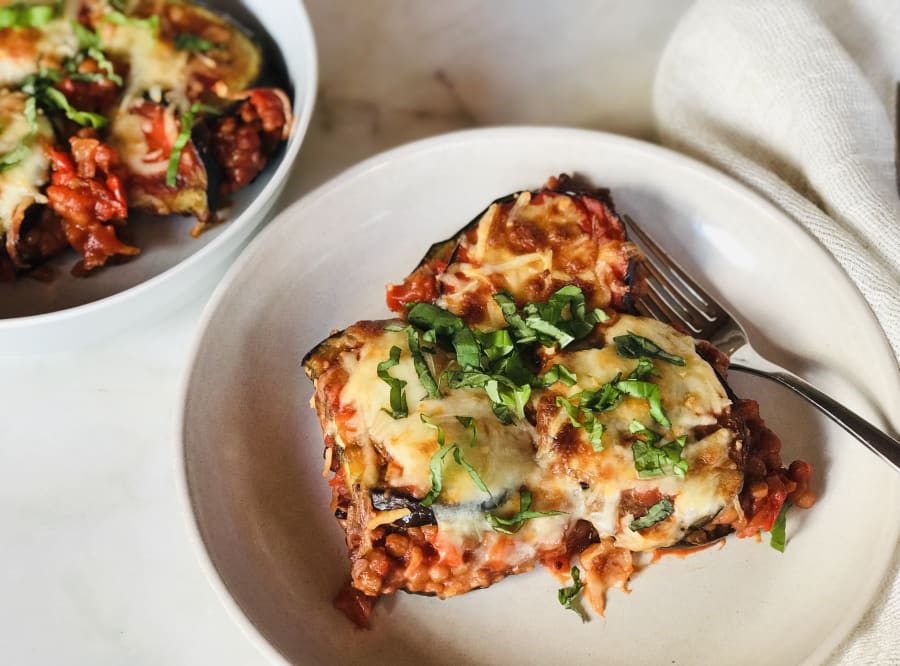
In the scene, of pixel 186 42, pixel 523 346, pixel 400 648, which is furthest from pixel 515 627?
pixel 186 42

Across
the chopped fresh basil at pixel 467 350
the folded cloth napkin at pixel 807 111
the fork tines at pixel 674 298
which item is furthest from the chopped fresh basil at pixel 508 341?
the folded cloth napkin at pixel 807 111

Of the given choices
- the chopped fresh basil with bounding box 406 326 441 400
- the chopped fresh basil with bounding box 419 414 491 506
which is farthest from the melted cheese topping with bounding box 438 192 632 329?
the chopped fresh basil with bounding box 419 414 491 506

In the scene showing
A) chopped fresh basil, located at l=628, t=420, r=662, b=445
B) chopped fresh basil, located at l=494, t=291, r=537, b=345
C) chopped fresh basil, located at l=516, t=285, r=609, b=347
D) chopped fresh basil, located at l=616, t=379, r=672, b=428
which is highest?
chopped fresh basil, located at l=616, t=379, r=672, b=428

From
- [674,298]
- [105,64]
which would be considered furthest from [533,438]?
[105,64]

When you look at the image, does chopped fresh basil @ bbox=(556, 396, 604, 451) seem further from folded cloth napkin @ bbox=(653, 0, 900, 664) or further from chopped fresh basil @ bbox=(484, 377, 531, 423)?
folded cloth napkin @ bbox=(653, 0, 900, 664)

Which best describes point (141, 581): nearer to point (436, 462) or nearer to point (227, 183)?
point (436, 462)
